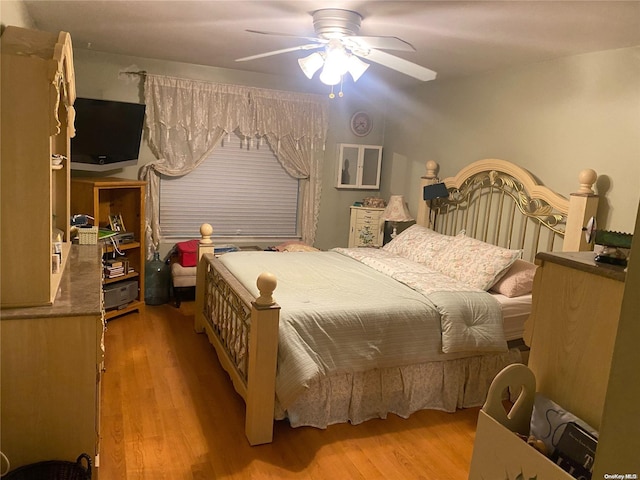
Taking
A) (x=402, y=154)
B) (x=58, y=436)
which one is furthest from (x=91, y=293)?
(x=402, y=154)

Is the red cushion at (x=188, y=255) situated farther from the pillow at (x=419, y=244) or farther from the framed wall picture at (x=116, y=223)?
the pillow at (x=419, y=244)

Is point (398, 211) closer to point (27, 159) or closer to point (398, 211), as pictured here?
point (398, 211)

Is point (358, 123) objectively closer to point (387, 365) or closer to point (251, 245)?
point (251, 245)

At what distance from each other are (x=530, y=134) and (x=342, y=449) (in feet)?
8.67

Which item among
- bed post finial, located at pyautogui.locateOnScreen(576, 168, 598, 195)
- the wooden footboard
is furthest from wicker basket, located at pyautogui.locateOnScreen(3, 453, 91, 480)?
bed post finial, located at pyautogui.locateOnScreen(576, 168, 598, 195)

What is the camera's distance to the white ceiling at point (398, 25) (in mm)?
2467

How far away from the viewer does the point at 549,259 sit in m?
1.39

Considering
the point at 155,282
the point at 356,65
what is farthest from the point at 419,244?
the point at 155,282

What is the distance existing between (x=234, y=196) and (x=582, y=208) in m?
3.28

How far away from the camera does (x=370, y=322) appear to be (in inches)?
108

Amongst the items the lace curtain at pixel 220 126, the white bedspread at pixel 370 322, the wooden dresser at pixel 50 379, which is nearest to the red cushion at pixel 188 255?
the lace curtain at pixel 220 126

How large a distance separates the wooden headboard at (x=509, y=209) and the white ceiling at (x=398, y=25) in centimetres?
82

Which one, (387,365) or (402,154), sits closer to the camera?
(387,365)

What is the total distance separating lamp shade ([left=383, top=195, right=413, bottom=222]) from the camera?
482 centimetres
